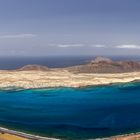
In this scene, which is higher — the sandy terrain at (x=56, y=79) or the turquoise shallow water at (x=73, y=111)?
the sandy terrain at (x=56, y=79)

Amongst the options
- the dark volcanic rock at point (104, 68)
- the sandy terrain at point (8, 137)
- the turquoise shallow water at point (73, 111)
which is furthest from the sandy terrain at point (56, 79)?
the sandy terrain at point (8, 137)

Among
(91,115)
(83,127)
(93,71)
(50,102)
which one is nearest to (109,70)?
(93,71)

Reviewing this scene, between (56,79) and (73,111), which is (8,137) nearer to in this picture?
(73,111)

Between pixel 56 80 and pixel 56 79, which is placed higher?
pixel 56 79

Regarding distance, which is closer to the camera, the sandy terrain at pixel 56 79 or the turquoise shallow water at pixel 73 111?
the turquoise shallow water at pixel 73 111

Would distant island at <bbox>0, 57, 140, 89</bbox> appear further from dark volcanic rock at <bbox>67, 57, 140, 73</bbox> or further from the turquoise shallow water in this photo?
the turquoise shallow water

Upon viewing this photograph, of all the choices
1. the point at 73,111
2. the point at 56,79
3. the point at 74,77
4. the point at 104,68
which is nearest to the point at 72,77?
the point at 74,77

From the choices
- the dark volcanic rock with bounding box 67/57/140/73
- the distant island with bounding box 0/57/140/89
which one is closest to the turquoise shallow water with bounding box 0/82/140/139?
the distant island with bounding box 0/57/140/89

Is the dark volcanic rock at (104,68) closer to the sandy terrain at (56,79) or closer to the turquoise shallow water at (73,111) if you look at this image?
the sandy terrain at (56,79)
